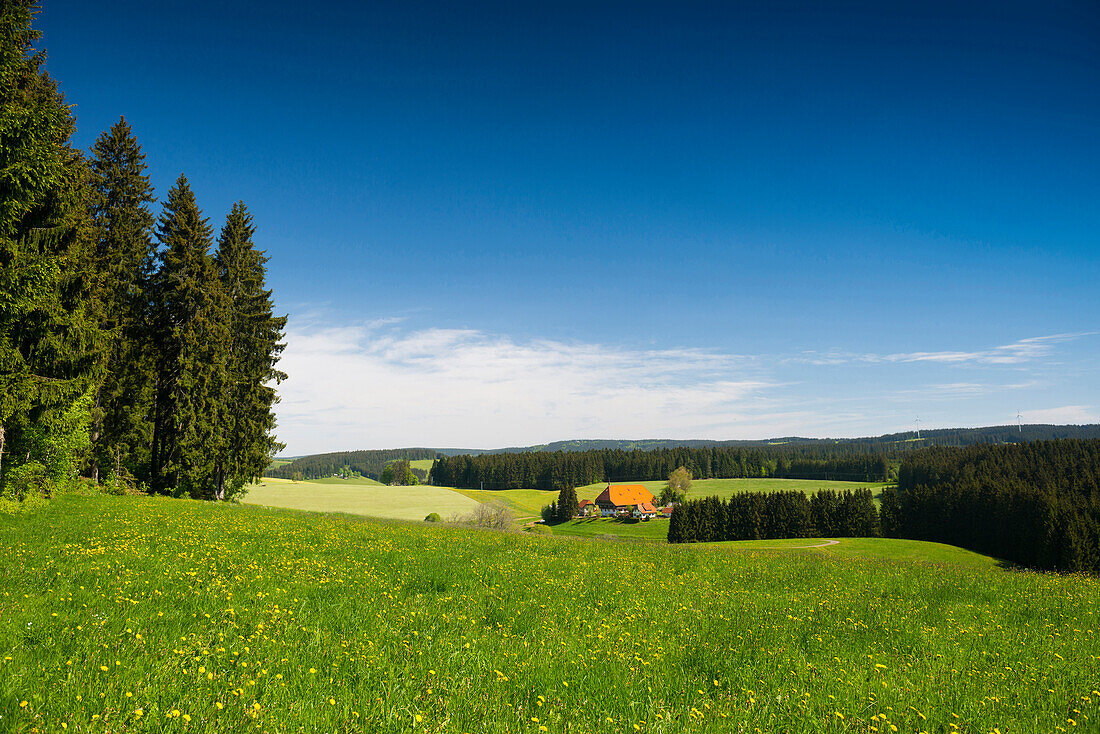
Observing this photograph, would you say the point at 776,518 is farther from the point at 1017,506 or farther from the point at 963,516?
the point at 1017,506

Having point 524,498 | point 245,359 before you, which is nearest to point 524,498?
point 524,498

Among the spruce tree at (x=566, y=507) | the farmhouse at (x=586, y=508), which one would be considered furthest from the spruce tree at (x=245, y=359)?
the farmhouse at (x=586, y=508)

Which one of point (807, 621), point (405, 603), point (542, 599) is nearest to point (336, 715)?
point (405, 603)

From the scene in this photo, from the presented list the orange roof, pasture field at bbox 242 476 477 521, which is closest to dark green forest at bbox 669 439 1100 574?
the orange roof

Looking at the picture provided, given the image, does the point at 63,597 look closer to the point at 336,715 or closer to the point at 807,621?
the point at 336,715

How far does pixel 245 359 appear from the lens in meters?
34.7

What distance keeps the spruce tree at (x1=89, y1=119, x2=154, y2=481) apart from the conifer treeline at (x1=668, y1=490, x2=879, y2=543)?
79070 mm

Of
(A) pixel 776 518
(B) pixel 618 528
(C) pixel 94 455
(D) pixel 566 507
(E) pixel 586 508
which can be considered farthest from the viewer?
(E) pixel 586 508

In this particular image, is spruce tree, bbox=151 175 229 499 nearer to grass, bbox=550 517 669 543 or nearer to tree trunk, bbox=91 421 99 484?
tree trunk, bbox=91 421 99 484

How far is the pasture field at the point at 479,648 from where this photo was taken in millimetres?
5031

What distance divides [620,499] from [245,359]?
103 meters

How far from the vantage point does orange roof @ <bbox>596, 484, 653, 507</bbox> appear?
406 ft

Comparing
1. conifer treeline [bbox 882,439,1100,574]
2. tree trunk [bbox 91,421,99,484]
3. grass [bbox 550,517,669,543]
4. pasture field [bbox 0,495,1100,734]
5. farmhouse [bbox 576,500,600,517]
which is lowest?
grass [bbox 550,517,669,543]

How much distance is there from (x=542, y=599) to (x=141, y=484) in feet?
110
